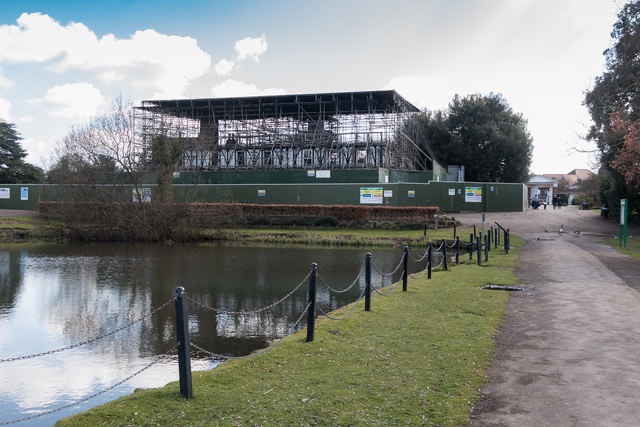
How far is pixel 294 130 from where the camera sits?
54781 mm

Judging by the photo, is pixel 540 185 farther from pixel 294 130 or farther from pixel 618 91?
pixel 618 91

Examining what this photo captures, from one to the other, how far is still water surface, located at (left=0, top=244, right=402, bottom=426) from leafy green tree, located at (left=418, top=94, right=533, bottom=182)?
114ft

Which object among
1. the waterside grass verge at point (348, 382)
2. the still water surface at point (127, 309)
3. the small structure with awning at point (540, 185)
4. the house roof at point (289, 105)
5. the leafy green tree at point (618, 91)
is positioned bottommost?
the still water surface at point (127, 309)

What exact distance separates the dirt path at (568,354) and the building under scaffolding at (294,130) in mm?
35648

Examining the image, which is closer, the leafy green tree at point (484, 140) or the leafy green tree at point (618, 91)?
the leafy green tree at point (618, 91)

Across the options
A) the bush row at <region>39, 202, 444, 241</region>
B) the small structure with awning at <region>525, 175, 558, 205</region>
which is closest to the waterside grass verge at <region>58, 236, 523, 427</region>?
the bush row at <region>39, 202, 444, 241</region>

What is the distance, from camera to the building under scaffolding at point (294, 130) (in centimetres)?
5050

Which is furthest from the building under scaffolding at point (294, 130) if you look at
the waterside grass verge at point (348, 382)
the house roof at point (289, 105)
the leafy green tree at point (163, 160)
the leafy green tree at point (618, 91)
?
the waterside grass verge at point (348, 382)

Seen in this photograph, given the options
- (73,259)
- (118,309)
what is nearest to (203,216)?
(73,259)

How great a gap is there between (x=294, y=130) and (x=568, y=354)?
161 ft

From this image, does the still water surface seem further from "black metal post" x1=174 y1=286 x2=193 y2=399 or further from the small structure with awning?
the small structure with awning

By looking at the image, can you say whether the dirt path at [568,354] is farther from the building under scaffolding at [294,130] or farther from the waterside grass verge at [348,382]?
the building under scaffolding at [294,130]

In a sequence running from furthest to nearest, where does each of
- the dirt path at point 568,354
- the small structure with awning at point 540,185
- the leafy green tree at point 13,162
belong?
the small structure with awning at point 540,185 < the leafy green tree at point 13,162 < the dirt path at point 568,354

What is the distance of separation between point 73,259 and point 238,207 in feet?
46.2
